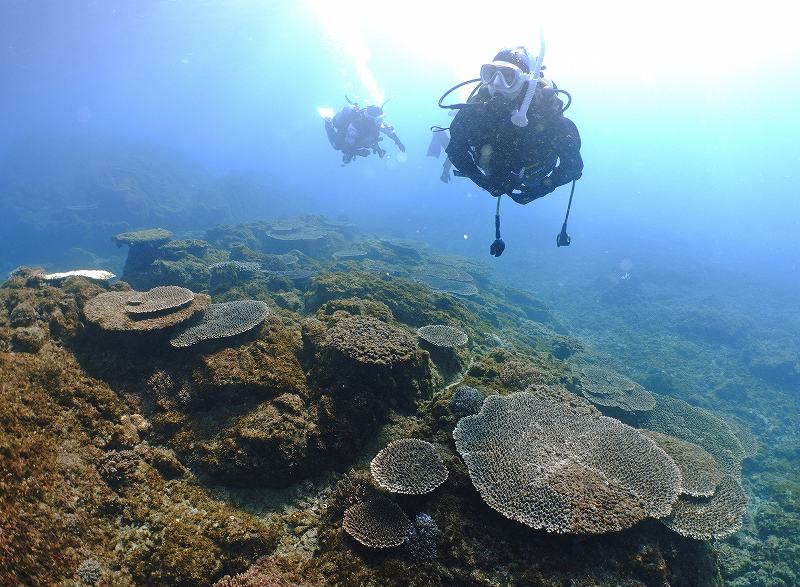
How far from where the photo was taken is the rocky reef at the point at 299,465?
3.67m

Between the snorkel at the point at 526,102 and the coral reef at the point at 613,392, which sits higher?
the snorkel at the point at 526,102

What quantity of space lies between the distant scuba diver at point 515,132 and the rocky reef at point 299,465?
2.59m

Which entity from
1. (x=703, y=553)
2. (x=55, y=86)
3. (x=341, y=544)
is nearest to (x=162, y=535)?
(x=341, y=544)

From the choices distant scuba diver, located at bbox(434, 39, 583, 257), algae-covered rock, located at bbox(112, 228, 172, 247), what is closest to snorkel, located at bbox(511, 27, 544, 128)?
distant scuba diver, located at bbox(434, 39, 583, 257)

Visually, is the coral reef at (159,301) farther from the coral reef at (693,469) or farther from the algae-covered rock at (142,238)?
the algae-covered rock at (142,238)

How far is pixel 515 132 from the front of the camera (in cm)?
511

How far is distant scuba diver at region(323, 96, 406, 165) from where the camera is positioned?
16891 mm

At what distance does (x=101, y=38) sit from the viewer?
46375mm

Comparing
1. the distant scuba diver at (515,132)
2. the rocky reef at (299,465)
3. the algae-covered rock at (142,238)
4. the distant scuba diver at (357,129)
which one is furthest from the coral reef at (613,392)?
the algae-covered rock at (142,238)

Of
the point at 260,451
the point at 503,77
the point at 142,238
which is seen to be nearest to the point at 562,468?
the point at 260,451

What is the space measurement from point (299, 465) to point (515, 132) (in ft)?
16.9

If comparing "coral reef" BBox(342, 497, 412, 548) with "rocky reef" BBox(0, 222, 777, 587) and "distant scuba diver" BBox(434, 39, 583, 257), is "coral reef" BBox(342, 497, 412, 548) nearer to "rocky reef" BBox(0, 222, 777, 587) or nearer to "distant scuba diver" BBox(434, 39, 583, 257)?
"rocky reef" BBox(0, 222, 777, 587)

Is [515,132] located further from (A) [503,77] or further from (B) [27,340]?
Answer: (B) [27,340]

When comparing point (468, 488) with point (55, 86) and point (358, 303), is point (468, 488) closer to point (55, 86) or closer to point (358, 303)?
point (358, 303)
